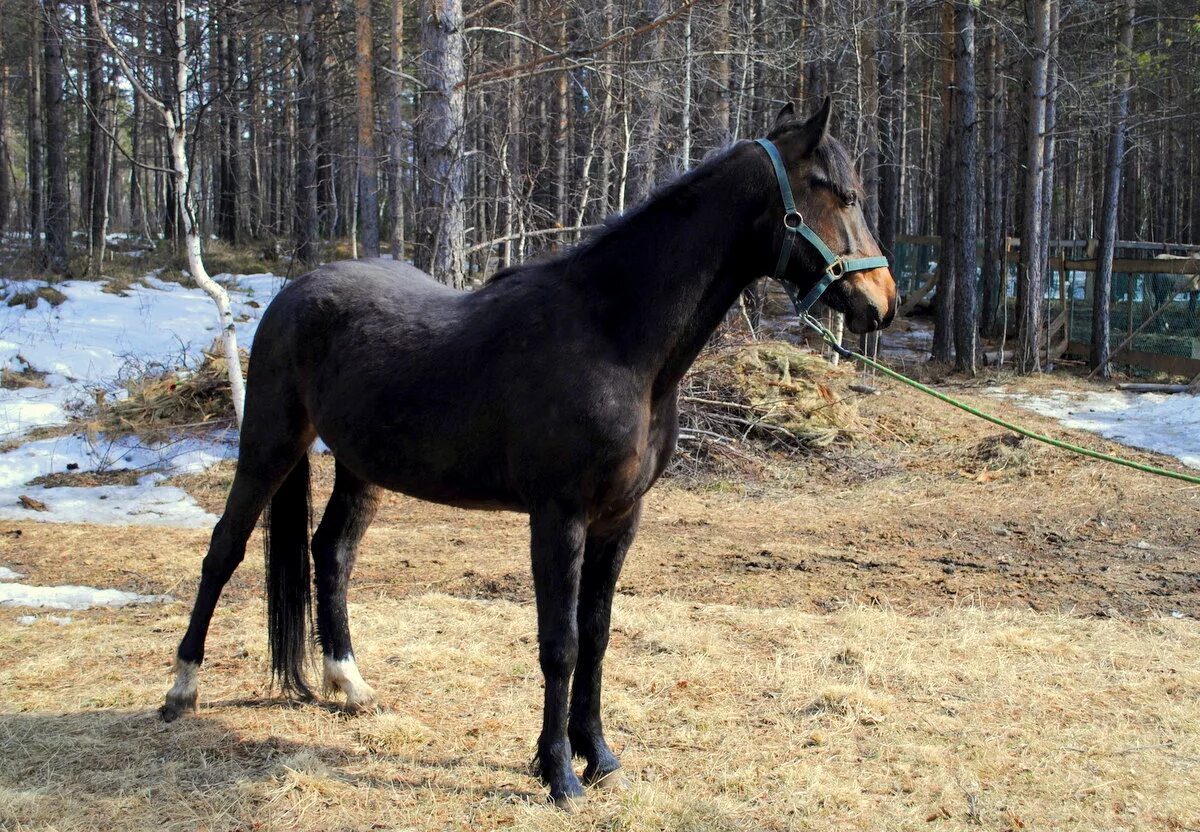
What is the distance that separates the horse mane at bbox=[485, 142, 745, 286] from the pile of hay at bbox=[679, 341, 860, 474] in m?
6.24

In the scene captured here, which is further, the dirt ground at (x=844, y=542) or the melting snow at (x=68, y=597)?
the dirt ground at (x=844, y=542)

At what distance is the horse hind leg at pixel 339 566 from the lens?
4.21 metres

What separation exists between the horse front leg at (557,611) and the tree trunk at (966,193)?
1466 cm

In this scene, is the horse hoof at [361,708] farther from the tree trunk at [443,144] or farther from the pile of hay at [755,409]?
the pile of hay at [755,409]

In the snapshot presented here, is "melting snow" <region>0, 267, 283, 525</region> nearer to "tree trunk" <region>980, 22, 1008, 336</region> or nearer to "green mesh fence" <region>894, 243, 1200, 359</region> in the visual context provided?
"green mesh fence" <region>894, 243, 1200, 359</region>

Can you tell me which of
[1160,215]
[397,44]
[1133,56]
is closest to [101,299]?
[397,44]

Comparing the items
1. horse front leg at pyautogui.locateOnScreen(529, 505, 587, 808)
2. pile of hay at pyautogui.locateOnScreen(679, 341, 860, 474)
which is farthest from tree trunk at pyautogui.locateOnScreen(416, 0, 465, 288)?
horse front leg at pyautogui.locateOnScreen(529, 505, 587, 808)

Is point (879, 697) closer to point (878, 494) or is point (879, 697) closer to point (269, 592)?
point (269, 592)

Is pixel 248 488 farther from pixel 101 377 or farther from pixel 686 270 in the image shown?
pixel 101 377

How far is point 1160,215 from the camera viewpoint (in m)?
38.0

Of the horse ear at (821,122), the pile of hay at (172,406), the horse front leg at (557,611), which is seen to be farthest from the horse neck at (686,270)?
the pile of hay at (172,406)

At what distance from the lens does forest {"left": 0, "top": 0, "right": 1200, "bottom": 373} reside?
852 centimetres

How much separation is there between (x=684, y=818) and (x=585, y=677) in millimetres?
625

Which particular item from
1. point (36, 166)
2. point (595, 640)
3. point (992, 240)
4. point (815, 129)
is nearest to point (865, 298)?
point (815, 129)
